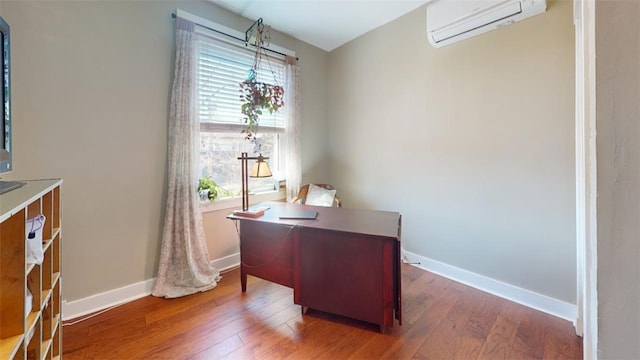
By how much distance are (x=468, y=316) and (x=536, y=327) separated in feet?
1.39

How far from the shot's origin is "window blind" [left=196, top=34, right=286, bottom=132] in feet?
8.30

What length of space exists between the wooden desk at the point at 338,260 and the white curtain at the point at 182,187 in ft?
1.90

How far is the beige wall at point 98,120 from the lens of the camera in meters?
1.75

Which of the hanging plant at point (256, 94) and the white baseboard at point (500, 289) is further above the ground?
the hanging plant at point (256, 94)

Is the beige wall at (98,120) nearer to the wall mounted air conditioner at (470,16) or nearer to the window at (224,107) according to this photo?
the window at (224,107)

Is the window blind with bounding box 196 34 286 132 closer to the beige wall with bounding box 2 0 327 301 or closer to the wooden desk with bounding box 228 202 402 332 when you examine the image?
the beige wall with bounding box 2 0 327 301

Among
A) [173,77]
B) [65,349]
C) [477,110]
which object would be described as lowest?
[65,349]

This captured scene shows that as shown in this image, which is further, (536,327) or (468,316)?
(468,316)

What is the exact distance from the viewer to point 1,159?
3.61ft

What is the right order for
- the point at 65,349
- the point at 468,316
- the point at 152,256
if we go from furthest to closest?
the point at 152,256 → the point at 468,316 → the point at 65,349

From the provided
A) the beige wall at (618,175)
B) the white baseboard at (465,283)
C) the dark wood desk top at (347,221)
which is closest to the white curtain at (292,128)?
the dark wood desk top at (347,221)

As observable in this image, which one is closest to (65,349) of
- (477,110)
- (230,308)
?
(230,308)

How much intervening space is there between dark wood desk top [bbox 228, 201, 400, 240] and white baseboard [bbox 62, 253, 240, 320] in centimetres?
104

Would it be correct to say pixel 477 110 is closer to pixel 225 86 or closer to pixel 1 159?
pixel 225 86
